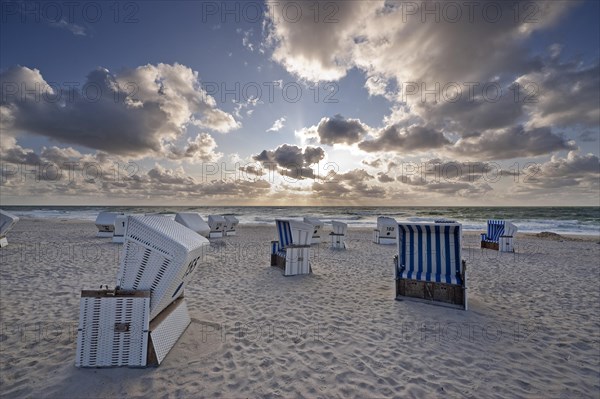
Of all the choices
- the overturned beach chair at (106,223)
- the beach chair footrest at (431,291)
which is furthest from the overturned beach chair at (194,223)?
the beach chair footrest at (431,291)

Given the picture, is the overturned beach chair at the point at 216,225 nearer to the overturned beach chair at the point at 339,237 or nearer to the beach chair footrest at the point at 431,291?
the overturned beach chair at the point at 339,237

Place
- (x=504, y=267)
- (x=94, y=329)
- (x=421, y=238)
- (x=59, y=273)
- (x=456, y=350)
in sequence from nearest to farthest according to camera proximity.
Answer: (x=94, y=329)
(x=456, y=350)
(x=421, y=238)
(x=59, y=273)
(x=504, y=267)

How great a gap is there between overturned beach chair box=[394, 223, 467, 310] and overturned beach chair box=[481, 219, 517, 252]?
10.4m

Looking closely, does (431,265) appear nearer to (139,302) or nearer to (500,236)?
(139,302)

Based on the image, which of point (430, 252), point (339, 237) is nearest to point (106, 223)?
point (339, 237)

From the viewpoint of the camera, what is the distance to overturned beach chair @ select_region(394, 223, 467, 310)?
20.7 feet

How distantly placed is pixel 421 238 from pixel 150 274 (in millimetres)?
5988

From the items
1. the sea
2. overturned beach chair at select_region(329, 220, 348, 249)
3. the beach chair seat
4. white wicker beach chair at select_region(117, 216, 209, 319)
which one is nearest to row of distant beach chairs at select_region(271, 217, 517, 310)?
white wicker beach chair at select_region(117, 216, 209, 319)

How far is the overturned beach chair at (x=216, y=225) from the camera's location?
1951cm

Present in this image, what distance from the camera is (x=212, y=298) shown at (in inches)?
262

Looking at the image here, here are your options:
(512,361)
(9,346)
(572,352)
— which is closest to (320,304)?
(512,361)

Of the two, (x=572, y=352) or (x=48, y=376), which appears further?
(x=572, y=352)

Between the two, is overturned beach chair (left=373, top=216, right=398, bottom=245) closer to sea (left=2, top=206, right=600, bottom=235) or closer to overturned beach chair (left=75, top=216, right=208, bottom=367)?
overturned beach chair (left=75, top=216, right=208, bottom=367)

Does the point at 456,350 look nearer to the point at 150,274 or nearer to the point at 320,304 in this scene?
the point at 320,304
